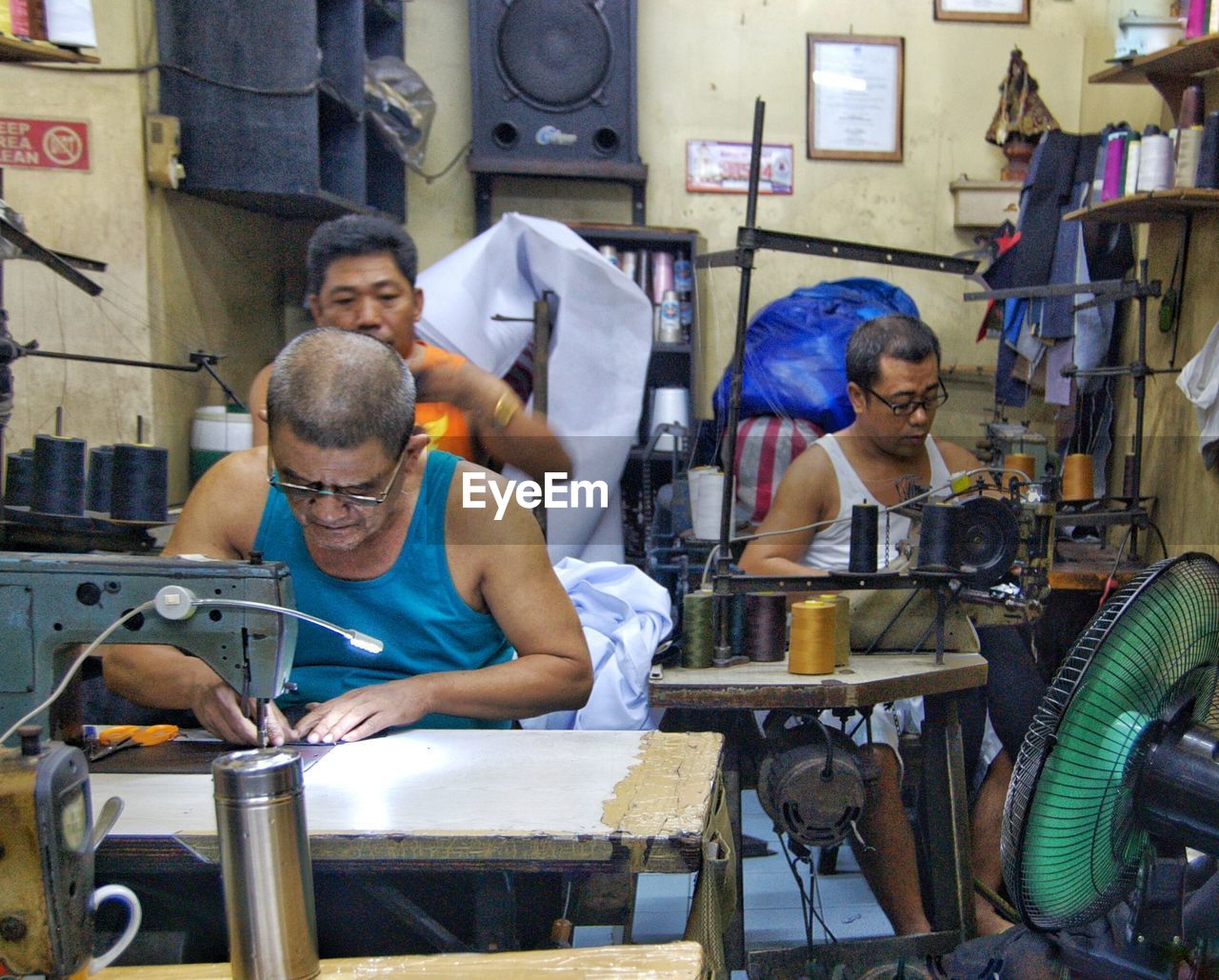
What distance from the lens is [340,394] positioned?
1.55 meters

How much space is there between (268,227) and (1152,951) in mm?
3879

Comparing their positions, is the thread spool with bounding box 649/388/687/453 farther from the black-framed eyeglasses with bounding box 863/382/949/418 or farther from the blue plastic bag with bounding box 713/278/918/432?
the black-framed eyeglasses with bounding box 863/382/949/418

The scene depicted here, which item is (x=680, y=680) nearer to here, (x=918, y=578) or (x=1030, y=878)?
(x=918, y=578)

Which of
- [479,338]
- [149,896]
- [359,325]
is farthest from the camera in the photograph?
[479,338]

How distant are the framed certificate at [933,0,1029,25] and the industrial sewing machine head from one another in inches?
167

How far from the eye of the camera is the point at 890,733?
249cm

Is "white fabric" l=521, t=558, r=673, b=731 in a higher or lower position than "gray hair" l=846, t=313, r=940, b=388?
lower

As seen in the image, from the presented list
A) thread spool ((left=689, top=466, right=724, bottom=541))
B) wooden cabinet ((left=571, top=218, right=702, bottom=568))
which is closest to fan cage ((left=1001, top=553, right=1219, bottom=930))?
thread spool ((left=689, top=466, right=724, bottom=541))

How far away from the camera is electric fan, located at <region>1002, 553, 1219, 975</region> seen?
3.32ft

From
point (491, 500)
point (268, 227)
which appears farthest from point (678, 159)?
point (491, 500)

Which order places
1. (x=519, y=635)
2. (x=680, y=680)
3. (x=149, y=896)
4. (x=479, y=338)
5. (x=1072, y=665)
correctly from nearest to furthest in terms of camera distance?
(x=1072, y=665) < (x=149, y=896) < (x=519, y=635) < (x=680, y=680) < (x=479, y=338)

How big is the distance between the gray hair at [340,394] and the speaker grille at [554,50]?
10.1ft

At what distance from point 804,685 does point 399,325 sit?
3.77 feet

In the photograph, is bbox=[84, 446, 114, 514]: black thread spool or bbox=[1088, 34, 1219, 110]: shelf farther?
bbox=[1088, 34, 1219, 110]: shelf
